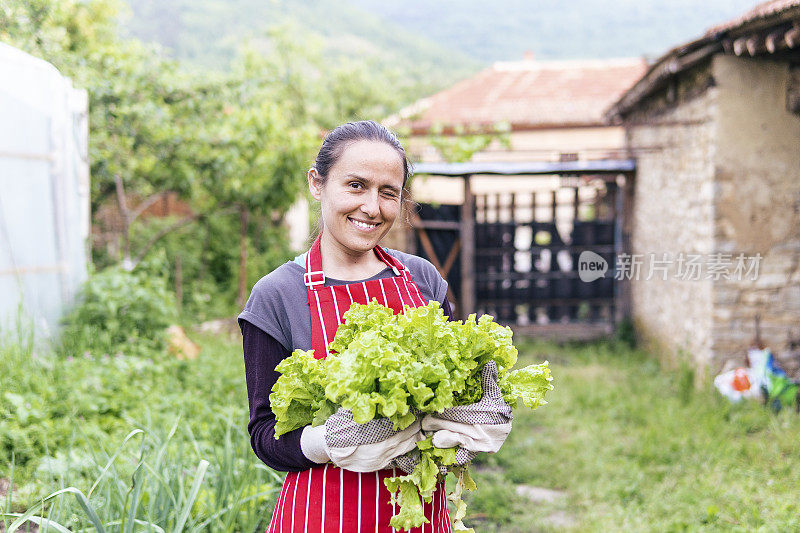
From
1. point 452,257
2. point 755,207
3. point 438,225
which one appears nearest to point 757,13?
point 755,207

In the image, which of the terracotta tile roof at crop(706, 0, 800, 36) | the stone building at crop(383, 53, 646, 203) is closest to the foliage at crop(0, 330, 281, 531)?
the terracotta tile roof at crop(706, 0, 800, 36)

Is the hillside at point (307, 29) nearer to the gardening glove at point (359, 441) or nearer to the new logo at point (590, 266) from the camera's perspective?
the new logo at point (590, 266)

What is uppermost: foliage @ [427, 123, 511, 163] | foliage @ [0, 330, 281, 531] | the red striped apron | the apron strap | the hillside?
the hillside

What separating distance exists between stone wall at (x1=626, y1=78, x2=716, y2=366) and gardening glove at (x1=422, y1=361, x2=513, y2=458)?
549 centimetres

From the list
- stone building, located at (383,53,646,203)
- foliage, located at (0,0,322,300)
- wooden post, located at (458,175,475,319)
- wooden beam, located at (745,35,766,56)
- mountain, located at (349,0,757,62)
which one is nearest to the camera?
wooden beam, located at (745,35,766,56)

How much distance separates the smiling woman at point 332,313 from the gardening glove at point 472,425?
0.19ft

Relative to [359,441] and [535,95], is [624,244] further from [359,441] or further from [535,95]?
[359,441]

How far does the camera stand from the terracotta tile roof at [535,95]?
1554 centimetres

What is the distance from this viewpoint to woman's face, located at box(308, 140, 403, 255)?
1.73 metres

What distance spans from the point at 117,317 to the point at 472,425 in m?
5.23

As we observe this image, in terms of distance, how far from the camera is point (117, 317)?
5.95 metres

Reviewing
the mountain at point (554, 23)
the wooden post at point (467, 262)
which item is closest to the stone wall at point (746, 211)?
the wooden post at point (467, 262)

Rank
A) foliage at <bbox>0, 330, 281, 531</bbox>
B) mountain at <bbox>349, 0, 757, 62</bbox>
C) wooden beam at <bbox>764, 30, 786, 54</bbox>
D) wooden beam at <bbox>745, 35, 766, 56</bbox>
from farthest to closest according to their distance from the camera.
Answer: mountain at <bbox>349, 0, 757, 62</bbox> → wooden beam at <bbox>745, 35, 766, 56</bbox> → wooden beam at <bbox>764, 30, 786, 54</bbox> → foliage at <bbox>0, 330, 281, 531</bbox>

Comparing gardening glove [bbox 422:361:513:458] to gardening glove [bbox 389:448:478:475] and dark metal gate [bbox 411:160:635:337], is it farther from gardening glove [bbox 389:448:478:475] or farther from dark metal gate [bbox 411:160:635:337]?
dark metal gate [bbox 411:160:635:337]
